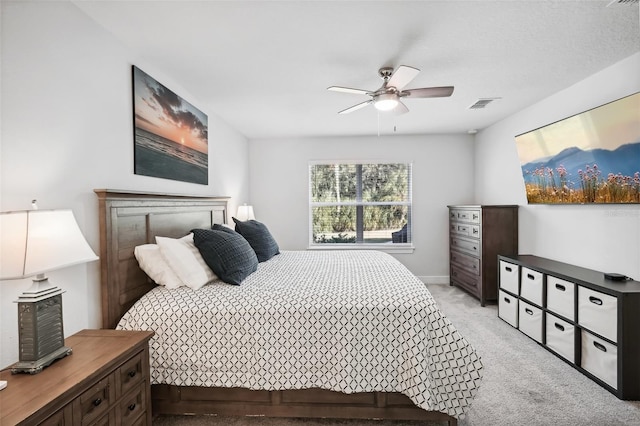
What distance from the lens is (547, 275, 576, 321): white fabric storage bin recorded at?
2.56 meters

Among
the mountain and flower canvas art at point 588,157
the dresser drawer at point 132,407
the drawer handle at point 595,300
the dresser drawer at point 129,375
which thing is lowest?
the dresser drawer at point 132,407

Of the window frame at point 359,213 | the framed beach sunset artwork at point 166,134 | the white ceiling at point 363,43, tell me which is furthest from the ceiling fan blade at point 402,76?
the window frame at point 359,213

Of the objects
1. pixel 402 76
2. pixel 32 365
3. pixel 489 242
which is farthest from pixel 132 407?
pixel 489 242

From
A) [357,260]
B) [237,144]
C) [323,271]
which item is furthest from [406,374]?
[237,144]

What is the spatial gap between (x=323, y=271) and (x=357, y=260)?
0.61 meters

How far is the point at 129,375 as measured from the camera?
154 centimetres

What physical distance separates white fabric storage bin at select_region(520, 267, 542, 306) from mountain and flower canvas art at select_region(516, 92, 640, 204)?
2.63ft

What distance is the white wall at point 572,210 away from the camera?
2.51m

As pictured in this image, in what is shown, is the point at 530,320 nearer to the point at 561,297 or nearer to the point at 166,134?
the point at 561,297

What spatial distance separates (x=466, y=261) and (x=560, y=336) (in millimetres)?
1886

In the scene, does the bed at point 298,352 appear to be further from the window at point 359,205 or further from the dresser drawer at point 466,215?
the window at point 359,205

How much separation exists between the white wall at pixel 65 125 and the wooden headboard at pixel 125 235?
2.4 inches

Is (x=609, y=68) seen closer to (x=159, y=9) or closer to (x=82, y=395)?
(x=159, y=9)

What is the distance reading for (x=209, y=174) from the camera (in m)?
3.71
